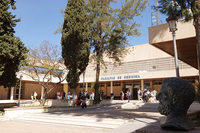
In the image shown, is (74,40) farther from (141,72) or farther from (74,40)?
(141,72)

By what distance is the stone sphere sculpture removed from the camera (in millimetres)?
3465

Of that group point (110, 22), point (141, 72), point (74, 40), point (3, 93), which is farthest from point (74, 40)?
point (3, 93)

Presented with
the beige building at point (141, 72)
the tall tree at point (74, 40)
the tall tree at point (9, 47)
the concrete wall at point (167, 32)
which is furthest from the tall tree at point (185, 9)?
the tall tree at point (9, 47)

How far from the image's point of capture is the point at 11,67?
42.3ft

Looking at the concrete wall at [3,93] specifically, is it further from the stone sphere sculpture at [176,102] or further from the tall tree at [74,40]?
the stone sphere sculpture at [176,102]

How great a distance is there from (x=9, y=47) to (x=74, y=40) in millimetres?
6120

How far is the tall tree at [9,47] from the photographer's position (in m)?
11.9

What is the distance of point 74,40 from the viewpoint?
16281 millimetres

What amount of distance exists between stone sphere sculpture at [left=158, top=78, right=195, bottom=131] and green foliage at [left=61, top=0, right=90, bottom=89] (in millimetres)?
12870

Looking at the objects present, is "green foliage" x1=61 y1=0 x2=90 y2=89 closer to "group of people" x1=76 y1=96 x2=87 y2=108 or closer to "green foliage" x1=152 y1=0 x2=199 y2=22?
"group of people" x1=76 y1=96 x2=87 y2=108

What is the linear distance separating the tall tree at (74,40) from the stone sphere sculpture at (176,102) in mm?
12870

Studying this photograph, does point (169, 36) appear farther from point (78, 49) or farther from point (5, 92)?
point (5, 92)

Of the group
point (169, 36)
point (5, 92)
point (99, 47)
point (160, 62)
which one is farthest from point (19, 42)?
point (5, 92)

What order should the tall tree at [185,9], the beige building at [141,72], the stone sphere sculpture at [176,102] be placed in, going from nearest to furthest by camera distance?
the stone sphere sculpture at [176,102] < the tall tree at [185,9] < the beige building at [141,72]
